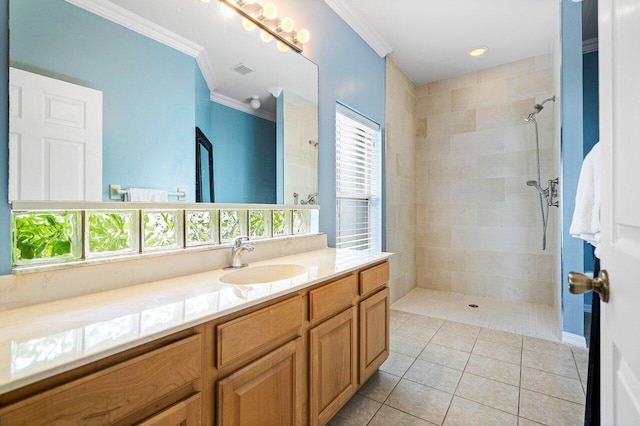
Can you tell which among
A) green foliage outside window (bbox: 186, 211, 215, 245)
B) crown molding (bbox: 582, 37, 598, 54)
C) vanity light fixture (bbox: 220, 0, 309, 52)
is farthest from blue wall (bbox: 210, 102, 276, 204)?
crown molding (bbox: 582, 37, 598, 54)

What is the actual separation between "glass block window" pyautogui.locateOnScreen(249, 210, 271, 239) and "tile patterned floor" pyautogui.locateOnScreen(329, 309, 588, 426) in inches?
41.6

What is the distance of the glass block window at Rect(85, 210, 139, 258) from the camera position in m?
1.14

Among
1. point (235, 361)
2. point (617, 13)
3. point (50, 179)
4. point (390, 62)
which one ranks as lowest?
point (235, 361)

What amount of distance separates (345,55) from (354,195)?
1.18 meters

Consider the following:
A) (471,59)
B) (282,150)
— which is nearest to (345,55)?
(282,150)

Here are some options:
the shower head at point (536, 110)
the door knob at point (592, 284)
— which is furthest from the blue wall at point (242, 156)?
the shower head at point (536, 110)

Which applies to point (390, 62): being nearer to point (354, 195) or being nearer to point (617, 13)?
point (354, 195)

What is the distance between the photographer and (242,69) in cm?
166

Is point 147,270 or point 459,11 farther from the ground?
point 459,11

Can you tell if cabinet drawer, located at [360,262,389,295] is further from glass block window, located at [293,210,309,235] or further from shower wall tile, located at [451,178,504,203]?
shower wall tile, located at [451,178,504,203]

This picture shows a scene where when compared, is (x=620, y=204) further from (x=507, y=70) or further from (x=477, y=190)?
(x=507, y=70)

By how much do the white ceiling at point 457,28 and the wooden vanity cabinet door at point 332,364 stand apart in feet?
7.51

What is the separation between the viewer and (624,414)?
1.81ft

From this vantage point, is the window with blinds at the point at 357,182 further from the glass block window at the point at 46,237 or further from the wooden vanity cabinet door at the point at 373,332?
the glass block window at the point at 46,237
